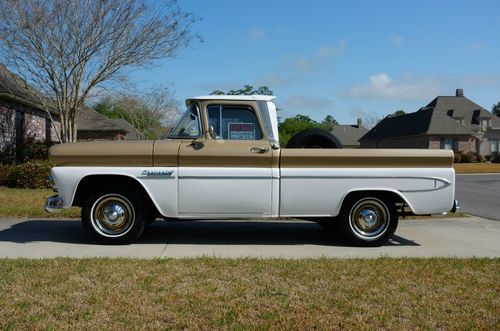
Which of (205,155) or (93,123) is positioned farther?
(93,123)

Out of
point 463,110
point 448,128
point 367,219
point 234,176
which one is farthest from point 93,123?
point 463,110

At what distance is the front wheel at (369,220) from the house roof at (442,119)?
1770 inches

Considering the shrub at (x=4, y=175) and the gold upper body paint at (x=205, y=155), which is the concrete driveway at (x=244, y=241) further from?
the shrub at (x=4, y=175)

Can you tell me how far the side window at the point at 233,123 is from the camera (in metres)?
7.24

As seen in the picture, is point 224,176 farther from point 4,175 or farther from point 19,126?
point 19,126

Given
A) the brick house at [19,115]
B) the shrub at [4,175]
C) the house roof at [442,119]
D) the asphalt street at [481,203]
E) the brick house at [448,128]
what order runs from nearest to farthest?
the asphalt street at [481,203], the shrub at [4,175], the brick house at [19,115], the brick house at [448,128], the house roof at [442,119]

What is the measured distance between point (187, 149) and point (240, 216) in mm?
1191

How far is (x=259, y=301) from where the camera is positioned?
471 centimetres

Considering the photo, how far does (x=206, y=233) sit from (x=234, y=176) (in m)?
1.80

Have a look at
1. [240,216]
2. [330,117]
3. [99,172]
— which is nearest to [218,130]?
[240,216]

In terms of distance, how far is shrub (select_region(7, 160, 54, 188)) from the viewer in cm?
1625

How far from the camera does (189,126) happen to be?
289 inches

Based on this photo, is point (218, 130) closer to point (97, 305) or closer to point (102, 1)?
point (97, 305)

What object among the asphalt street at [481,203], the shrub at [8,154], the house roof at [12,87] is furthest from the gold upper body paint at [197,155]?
the shrub at [8,154]
